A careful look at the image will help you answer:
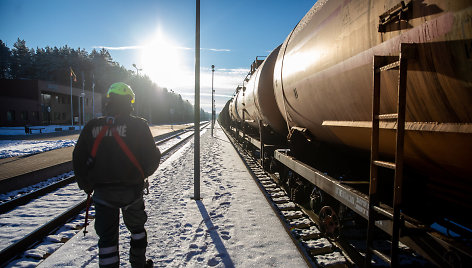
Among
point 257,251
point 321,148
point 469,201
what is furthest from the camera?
point 321,148

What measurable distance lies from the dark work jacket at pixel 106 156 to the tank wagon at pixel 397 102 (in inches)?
92.7

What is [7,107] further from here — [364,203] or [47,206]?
[364,203]

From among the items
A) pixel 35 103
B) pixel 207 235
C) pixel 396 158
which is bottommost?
pixel 207 235

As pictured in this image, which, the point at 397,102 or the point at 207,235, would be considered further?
the point at 207,235

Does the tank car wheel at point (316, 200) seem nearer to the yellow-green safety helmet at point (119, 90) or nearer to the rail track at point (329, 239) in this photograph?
the rail track at point (329, 239)

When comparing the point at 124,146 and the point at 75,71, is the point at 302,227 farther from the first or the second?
the point at 75,71

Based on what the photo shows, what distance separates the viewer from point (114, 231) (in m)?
2.84

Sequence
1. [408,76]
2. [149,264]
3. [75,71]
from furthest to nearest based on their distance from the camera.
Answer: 1. [75,71]
2. [149,264]
3. [408,76]

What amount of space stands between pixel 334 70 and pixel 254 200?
369 centimetres

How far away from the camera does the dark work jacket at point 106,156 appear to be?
2727 mm

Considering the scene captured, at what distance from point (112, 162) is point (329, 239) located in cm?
318

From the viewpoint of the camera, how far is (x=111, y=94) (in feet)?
9.21

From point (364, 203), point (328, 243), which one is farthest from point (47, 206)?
point (364, 203)

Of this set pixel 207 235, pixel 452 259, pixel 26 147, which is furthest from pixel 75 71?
pixel 452 259
